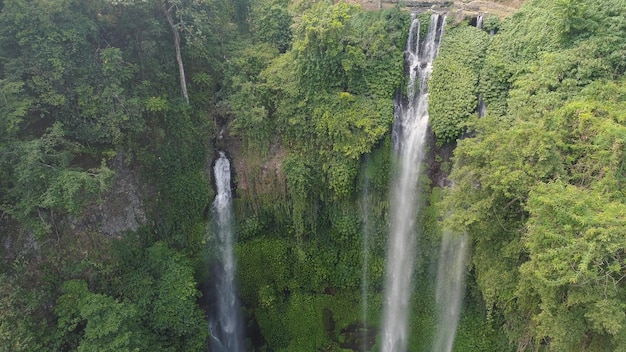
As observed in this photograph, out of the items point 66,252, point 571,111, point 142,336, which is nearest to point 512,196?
point 571,111

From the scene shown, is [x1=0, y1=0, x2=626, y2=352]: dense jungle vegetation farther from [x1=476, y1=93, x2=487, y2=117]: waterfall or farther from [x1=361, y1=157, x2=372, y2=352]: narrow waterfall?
[x1=476, y1=93, x2=487, y2=117]: waterfall

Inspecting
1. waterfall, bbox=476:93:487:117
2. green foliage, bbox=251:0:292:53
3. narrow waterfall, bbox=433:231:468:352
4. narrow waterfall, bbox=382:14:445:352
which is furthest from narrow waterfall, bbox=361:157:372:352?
green foliage, bbox=251:0:292:53

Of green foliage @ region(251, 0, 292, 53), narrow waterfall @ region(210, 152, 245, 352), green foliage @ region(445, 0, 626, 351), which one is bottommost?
narrow waterfall @ region(210, 152, 245, 352)

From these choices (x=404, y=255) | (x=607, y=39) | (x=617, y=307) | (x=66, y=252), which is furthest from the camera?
(x=404, y=255)

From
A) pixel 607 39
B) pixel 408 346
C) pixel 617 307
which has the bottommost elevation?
pixel 408 346

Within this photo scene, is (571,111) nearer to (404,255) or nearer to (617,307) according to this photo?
(617,307)

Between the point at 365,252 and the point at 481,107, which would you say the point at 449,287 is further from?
the point at 481,107
